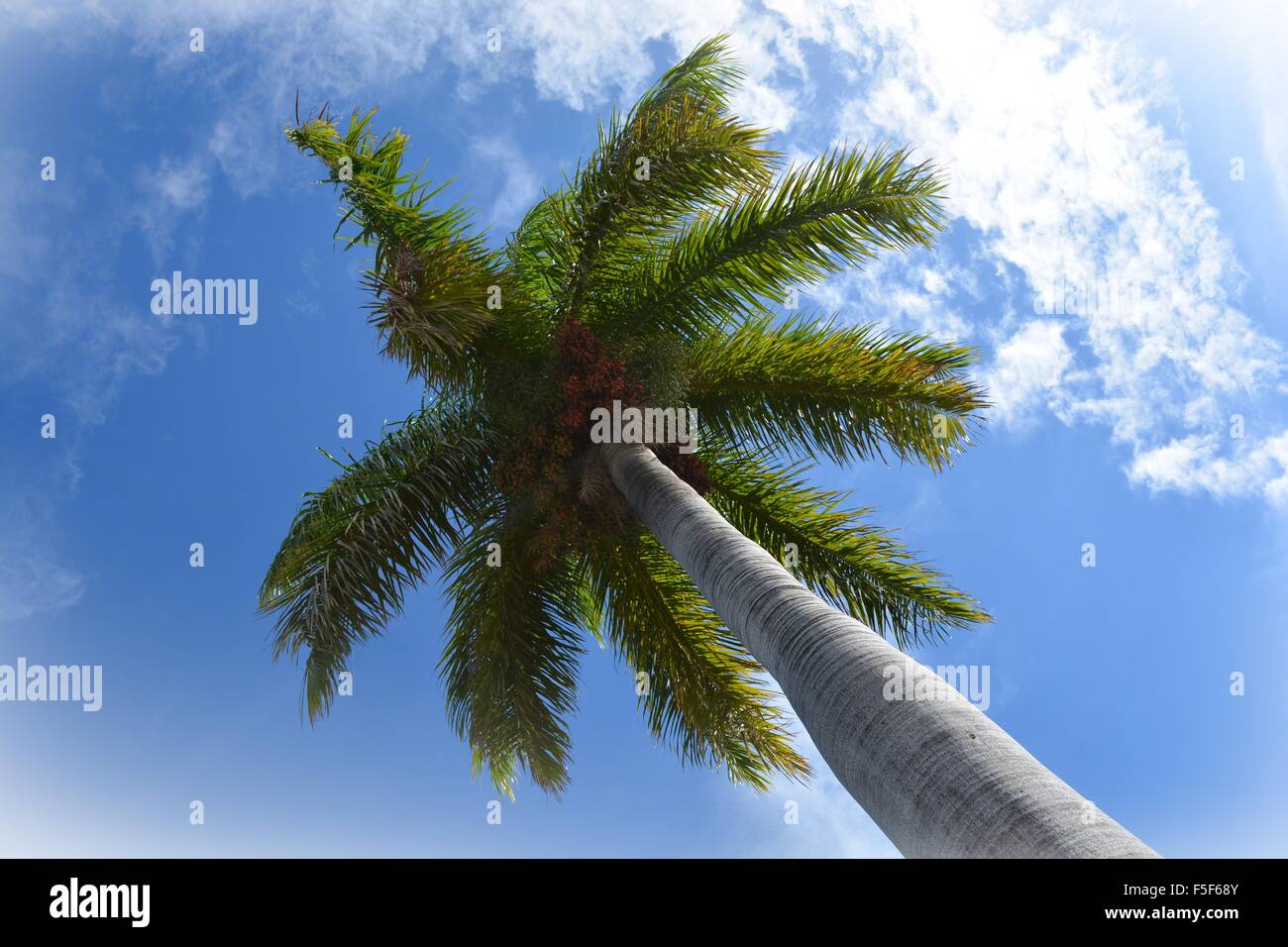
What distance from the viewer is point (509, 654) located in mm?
10008

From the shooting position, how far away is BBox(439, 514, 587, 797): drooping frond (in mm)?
9805

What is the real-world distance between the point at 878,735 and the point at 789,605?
1473 millimetres

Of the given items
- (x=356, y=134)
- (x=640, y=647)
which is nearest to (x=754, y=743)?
(x=640, y=647)

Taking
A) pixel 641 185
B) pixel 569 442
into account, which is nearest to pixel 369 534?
pixel 569 442

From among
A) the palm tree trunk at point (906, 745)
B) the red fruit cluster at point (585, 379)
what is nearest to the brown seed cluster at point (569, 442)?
the red fruit cluster at point (585, 379)

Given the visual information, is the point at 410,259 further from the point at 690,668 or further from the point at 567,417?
the point at 690,668

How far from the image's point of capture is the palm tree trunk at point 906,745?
3.35m

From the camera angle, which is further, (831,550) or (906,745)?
(831,550)

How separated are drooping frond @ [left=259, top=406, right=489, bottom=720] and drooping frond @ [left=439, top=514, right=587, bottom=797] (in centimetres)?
61

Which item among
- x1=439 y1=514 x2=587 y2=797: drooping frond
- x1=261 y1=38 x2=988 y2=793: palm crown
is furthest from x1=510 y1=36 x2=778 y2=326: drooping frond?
x1=439 y1=514 x2=587 y2=797: drooping frond

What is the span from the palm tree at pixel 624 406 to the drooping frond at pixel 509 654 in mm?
30

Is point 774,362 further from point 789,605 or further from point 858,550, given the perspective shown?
point 789,605

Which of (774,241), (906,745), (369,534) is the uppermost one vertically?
(774,241)

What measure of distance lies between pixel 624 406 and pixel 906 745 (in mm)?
5889
